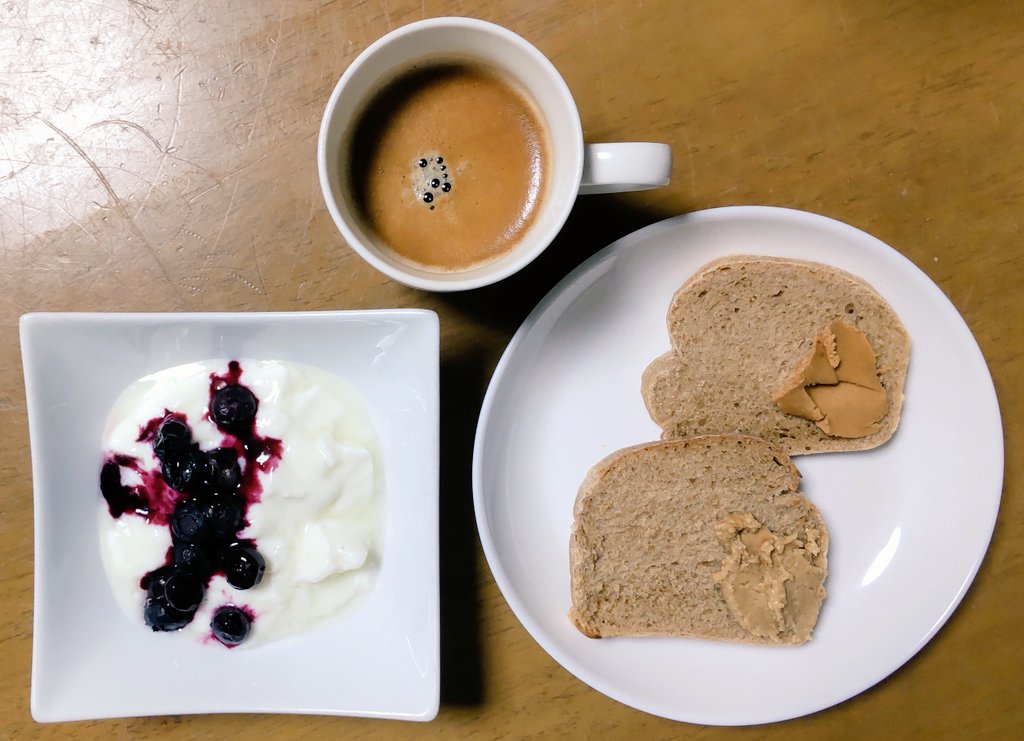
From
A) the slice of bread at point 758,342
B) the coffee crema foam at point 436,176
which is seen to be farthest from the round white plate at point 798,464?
the coffee crema foam at point 436,176

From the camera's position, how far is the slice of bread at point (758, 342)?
1157 mm

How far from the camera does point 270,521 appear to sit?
1096 millimetres

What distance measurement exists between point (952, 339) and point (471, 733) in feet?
Result: 3.20

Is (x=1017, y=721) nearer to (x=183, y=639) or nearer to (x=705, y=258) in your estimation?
(x=705, y=258)

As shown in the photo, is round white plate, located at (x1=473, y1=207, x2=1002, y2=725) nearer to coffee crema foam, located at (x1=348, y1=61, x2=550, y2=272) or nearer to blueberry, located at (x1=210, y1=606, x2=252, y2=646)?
coffee crema foam, located at (x1=348, y1=61, x2=550, y2=272)

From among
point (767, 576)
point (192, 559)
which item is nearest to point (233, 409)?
point (192, 559)

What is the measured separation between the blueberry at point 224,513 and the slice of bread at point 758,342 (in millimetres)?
628

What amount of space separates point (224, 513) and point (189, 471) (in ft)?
0.25

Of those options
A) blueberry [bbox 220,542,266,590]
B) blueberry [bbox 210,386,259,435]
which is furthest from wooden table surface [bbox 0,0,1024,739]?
blueberry [bbox 220,542,266,590]

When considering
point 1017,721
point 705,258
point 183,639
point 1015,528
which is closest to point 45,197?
point 183,639

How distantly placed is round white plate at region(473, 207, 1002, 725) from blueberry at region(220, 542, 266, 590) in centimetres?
34

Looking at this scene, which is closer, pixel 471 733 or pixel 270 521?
pixel 270 521

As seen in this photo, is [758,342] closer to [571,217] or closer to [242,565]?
[571,217]

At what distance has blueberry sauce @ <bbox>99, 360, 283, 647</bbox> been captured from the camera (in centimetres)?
108
